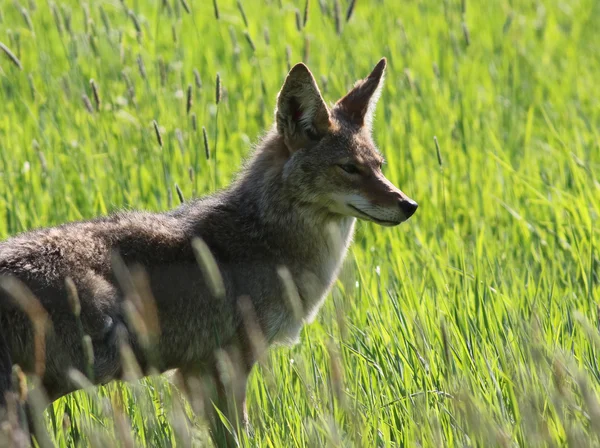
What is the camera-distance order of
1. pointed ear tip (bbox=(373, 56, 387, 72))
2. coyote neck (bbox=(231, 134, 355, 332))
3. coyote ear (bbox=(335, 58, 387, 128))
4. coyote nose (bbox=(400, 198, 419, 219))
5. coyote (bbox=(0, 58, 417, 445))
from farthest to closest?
1. pointed ear tip (bbox=(373, 56, 387, 72))
2. coyote ear (bbox=(335, 58, 387, 128))
3. coyote neck (bbox=(231, 134, 355, 332))
4. coyote nose (bbox=(400, 198, 419, 219))
5. coyote (bbox=(0, 58, 417, 445))

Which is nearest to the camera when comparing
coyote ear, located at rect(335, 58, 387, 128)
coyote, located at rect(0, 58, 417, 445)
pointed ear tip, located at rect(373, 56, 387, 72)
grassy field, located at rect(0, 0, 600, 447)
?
grassy field, located at rect(0, 0, 600, 447)

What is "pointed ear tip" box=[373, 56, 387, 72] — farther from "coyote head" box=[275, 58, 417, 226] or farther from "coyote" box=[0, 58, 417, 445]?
"coyote head" box=[275, 58, 417, 226]

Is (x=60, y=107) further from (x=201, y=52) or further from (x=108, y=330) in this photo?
(x=108, y=330)

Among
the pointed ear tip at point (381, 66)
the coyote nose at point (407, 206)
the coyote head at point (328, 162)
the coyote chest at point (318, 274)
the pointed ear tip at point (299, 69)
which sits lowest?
the coyote chest at point (318, 274)

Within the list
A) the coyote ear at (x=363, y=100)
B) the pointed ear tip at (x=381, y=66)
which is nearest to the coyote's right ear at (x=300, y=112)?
the coyote ear at (x=363, y=100)

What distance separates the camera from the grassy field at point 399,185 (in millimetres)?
3615

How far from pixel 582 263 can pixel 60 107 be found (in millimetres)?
3908

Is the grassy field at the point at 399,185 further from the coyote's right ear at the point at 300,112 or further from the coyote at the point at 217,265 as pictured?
the coyote's right ear at the point at 300,112

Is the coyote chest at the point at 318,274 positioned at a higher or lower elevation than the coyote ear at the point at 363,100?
lower

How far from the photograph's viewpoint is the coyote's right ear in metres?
4.89

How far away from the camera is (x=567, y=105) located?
8.13 metres

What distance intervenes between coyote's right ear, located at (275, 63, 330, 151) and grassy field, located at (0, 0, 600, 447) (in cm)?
77

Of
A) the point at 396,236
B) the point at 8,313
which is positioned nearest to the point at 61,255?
the point at 8,313

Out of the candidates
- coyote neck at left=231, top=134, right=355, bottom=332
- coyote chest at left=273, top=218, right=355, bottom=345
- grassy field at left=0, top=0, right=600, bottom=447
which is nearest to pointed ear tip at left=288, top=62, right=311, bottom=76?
coyote neck at left=231, top=134, right=355, bottom=332
